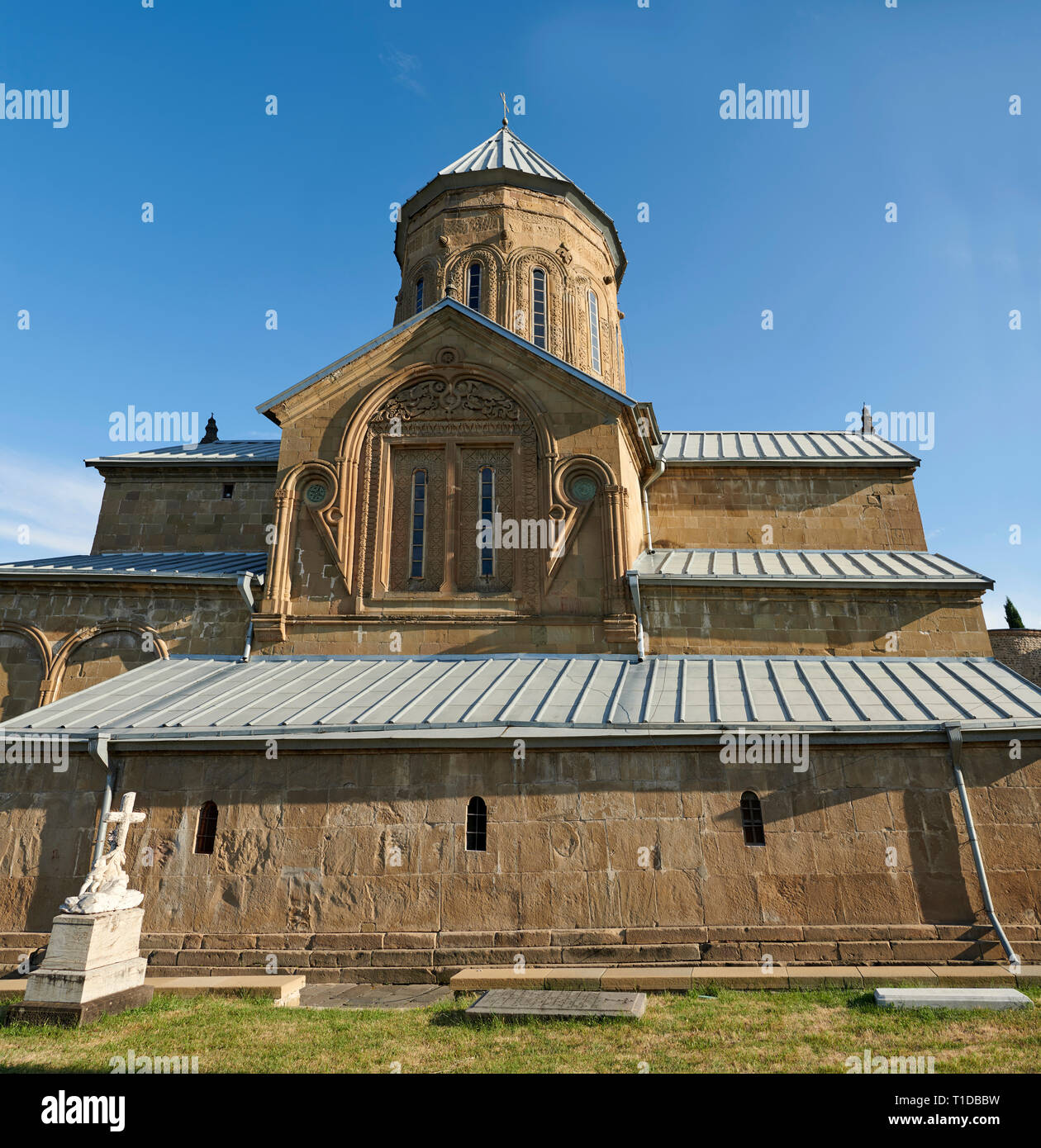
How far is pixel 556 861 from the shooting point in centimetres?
910

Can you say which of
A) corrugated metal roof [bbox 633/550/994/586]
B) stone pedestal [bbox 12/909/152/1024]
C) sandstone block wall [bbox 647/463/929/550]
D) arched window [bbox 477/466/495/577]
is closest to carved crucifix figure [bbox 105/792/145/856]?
stone pedestal [bbox 12/909/152/1024]

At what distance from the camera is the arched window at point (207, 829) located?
9.67m

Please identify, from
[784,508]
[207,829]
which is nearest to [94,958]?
[207,829]

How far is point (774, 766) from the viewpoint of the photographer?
9258 millimetres

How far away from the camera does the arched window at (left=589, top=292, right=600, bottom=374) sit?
17.6m

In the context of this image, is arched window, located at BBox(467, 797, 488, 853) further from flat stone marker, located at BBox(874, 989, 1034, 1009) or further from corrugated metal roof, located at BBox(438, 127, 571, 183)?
corrugated metal roof, located at BBox(438, 127, 571, 183)

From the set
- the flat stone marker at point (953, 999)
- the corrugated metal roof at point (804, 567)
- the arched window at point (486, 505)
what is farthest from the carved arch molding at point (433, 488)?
the flat stone marker at point (953, 999)

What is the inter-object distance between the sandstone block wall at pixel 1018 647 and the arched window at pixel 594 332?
1508 centimetres

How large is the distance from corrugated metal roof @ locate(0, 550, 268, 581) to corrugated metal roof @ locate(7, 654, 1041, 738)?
1.45 m

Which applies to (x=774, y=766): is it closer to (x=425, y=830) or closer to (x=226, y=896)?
(x=425, y=830)

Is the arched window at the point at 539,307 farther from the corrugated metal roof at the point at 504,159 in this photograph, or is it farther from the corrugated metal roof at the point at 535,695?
the corrugated metal roof at the point at 535,695

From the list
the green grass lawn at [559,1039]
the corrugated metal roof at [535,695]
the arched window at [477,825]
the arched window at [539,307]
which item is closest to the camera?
the green grass lawn at [559,1039]
